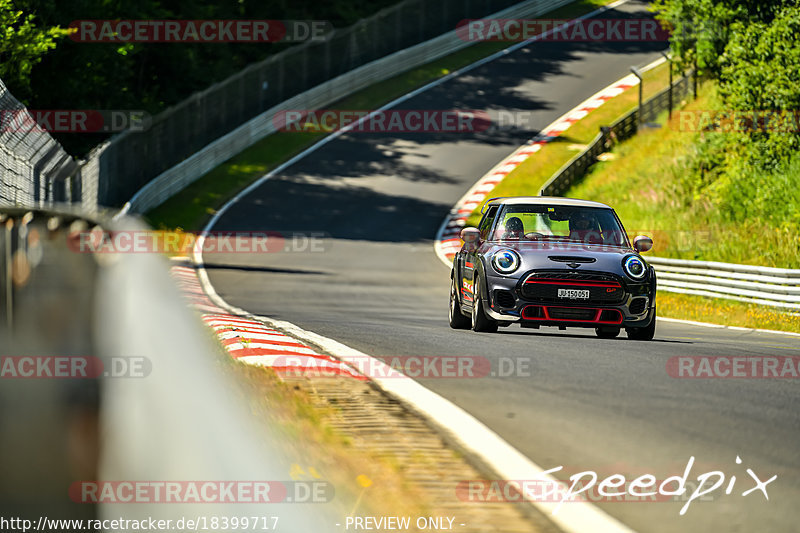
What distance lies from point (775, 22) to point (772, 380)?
759 inches

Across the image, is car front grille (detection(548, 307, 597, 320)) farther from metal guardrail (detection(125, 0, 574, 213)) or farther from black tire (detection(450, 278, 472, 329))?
metal guardrail (detection(125, 0, 574, 213))

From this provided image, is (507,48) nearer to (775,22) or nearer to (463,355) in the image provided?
(775,22)

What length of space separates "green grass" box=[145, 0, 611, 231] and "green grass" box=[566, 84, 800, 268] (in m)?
11.4

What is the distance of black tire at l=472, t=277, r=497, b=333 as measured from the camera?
1195 centimetres

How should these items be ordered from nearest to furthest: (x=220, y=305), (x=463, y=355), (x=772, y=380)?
(x=772, y=380) → (x=463, y=355) → (x=220, y=305)

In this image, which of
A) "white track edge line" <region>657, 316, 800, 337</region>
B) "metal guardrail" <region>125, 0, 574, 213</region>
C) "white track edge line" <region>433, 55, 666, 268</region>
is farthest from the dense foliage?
"metal guardrail" <region>125, 0, 574, 213</region>

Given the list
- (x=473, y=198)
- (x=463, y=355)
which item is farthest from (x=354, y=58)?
(x=463, y=355)

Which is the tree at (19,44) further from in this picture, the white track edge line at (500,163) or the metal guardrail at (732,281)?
the metal guardrail at (732,281)

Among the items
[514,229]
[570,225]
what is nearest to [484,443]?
[514,229]

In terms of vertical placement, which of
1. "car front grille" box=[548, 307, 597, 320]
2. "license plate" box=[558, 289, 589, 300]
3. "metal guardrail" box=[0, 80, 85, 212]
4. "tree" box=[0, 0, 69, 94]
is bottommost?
"car front grille" box=[548, 307, 597, 320]

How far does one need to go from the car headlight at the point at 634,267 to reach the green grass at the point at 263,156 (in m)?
21.5

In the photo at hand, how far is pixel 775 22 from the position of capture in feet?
84.0

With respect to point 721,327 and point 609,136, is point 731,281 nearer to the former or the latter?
point 721,327

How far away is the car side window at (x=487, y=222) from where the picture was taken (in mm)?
13000
